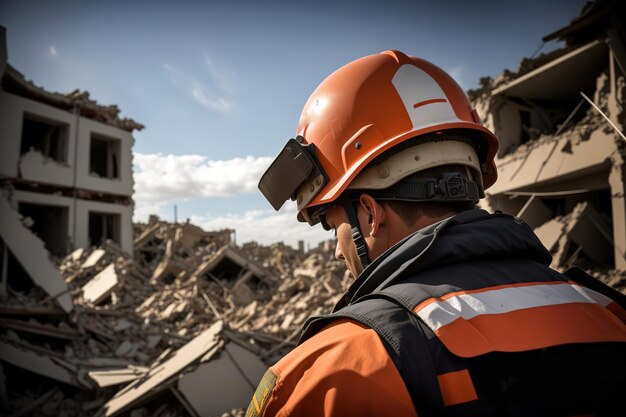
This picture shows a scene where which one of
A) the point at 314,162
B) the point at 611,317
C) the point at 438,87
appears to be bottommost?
the point at 611,317

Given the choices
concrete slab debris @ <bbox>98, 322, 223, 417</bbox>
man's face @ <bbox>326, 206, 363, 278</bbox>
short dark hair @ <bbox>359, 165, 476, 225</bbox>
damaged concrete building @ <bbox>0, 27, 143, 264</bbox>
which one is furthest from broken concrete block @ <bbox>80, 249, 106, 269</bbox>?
short dark hair @ <bbox>359, 165, 476, 225</bbox>

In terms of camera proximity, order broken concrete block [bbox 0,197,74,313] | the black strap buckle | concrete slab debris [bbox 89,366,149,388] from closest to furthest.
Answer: the black strap buckle, concrete slab debris [bbox 89,366,149,388], broken concrete block [bbox 0,197,74,313]

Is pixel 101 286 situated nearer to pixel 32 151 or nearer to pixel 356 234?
pixel 32 151

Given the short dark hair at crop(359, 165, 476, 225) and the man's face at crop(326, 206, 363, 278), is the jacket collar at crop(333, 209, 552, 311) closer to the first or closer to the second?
the short dark hair at crop(359, 165, 476, 225)

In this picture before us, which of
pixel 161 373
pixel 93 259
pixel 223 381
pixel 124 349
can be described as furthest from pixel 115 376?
pixel 93 259

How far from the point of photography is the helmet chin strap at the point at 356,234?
1.56m

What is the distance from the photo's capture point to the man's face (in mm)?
1643

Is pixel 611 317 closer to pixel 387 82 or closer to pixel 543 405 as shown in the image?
pixel 543 405

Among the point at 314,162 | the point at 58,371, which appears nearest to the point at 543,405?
the point at 314,162

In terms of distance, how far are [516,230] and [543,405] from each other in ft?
1.68

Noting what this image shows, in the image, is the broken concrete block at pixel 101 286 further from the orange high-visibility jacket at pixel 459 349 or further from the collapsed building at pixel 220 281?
the orange high-visibility jacket at pixel 459 349

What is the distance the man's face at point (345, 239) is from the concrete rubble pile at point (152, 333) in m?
4.50

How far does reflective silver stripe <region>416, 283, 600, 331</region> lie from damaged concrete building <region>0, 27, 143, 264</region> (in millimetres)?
17636

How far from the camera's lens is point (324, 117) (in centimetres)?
184
